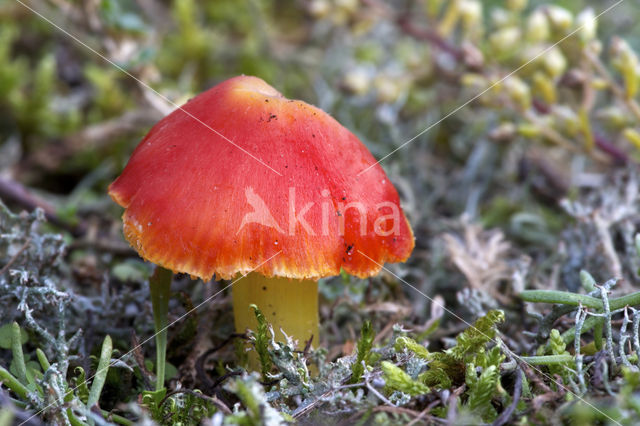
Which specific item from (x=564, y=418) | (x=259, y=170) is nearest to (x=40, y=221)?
(x=259, y=170)

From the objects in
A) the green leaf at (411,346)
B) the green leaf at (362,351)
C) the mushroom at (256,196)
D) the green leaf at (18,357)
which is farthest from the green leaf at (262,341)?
the green leaf at (18,357)

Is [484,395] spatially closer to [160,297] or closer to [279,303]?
[279,303]

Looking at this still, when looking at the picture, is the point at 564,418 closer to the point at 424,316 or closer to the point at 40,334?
the point at 424,316

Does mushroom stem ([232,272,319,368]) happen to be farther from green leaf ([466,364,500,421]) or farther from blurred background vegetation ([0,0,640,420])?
green leaf ([466,364,500,421])

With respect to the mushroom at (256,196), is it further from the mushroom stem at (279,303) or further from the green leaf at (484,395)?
the green leaf at (484,395)

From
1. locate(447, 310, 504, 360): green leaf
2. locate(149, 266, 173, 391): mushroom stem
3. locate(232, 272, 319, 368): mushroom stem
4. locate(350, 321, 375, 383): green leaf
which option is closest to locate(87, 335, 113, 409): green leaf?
locate(149, 266, 173, 391): mushroom stem

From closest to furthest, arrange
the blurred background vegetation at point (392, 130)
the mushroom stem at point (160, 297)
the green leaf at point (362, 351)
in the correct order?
the green leaf at point (362, 351)
the mushroom stem at point (160, 297)
the blurred background vegetation at point (392, 130)

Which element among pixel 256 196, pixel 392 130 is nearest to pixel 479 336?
pixel 256 196
